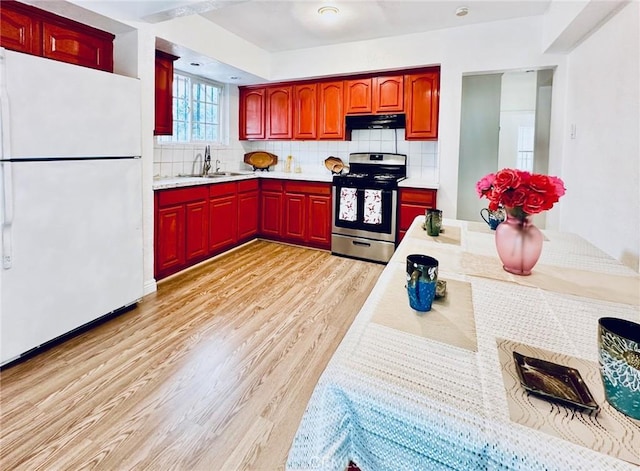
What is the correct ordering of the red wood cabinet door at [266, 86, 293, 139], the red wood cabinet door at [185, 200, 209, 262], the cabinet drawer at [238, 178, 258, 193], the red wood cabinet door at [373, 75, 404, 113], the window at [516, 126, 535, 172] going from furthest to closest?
the window at [516, 126, 535, 172] → the red wood cabinet door at [266, 86, 293, 139] → the cabinet drawer at [238, 178, 258, 193] → the red wood cabinet door at [373, 75, 404, 113] → the red wood cabinet door at [185, 200, 209, 262]

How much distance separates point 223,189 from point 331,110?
5.53 feet

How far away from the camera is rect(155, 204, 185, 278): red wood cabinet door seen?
11.0 ft

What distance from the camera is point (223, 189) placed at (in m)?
4.16

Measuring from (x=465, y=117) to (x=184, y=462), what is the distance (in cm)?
558

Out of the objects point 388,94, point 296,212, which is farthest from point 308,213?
point 388,94

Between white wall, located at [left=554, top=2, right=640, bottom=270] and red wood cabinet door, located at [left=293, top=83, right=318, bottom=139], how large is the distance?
277cm

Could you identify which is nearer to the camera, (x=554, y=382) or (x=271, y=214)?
(x=554, y=382)

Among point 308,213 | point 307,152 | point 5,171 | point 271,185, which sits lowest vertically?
point 308,213

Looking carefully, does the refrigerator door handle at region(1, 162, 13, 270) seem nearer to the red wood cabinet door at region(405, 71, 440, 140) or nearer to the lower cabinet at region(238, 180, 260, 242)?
the lower cabinet at region(238, 180, 260, 242)

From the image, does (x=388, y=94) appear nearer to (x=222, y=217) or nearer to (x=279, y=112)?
(x=279, y=112)

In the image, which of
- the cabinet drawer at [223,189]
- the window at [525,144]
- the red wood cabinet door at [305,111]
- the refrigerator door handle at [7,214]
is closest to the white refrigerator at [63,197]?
the refrigerator door handle at [7,214]

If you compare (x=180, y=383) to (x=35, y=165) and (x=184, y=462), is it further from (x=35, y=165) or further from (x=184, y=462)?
(x=35, y=165)

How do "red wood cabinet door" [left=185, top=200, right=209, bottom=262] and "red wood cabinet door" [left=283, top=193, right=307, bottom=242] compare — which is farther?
"red wood cabinet door" [left=283, top=193, right=307, bottom=242]

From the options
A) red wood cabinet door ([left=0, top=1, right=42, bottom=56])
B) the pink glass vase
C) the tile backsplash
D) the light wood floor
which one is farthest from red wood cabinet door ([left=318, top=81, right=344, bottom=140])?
the pink glass vase
